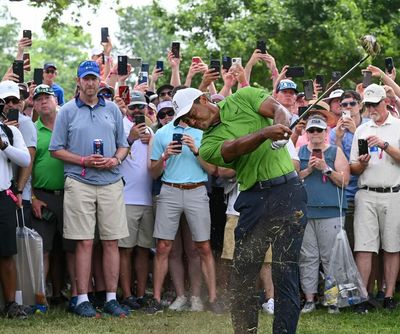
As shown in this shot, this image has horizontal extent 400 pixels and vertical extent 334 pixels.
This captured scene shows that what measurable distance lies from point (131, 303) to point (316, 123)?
115 inches

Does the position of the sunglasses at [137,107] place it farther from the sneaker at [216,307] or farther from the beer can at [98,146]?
the sneaker at [216,307]

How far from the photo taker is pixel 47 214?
473 inches

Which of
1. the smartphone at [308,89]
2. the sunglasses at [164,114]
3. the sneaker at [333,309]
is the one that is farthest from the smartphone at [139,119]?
the sneaker at [333,309]

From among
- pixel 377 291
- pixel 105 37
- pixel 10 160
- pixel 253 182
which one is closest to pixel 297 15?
pixel 105 37

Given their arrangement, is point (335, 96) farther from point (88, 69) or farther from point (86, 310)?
point (86, 310)

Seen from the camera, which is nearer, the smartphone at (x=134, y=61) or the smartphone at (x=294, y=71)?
the smartphone at (x=294, y=71)

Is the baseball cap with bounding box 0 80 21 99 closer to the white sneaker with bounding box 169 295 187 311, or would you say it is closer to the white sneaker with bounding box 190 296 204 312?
the white sneaker with bounding box 169 295 187 311

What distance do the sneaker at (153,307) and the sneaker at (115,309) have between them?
0.85 ft

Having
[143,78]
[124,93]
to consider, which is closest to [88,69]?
[124,93]

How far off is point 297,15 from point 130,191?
1333cm

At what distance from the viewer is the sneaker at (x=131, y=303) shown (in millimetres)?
12250

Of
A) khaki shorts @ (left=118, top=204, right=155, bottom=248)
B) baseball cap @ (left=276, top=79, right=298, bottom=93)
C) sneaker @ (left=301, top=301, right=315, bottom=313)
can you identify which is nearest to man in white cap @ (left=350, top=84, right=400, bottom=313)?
sneaker @ (left=301, top=301, right=315, bottom=313)

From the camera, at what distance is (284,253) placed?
9289mm

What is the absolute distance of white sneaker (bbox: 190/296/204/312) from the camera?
12211mm
